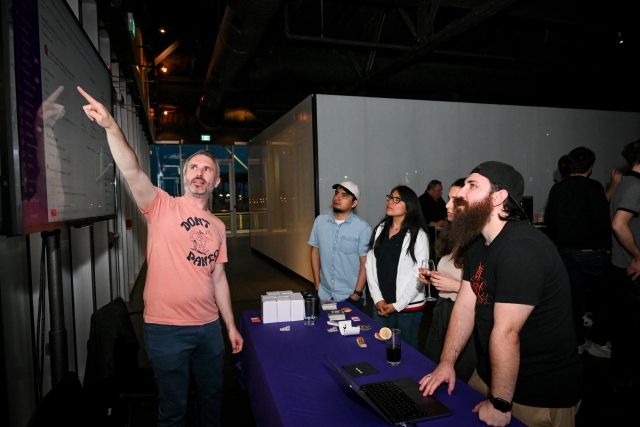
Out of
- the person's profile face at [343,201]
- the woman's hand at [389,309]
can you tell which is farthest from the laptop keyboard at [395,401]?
the person's profile face at [343,201]

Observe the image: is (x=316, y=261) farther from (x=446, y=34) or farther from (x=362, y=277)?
(x=446, y=34)

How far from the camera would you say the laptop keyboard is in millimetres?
1334

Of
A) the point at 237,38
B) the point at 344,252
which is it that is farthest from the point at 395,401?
the point at 237,38

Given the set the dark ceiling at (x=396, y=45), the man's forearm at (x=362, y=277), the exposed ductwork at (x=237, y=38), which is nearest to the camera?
the man's forearm at (x=362, y=277)

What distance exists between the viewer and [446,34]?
14.4 ft

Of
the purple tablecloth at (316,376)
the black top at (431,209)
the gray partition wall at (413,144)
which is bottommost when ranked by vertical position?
the purple tablecloth at (316,376)

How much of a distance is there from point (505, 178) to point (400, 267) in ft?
4.28

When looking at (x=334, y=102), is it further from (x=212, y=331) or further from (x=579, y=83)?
(x=579, y=83)

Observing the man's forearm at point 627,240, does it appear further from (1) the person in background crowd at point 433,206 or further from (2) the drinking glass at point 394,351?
(1) the person in background crowd at point 433,206

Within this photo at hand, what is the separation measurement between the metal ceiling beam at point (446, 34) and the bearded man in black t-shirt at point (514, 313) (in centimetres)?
277

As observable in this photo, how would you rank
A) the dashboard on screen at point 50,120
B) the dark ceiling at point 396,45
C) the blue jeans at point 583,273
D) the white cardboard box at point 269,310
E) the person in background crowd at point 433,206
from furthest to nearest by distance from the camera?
1. the person in background crowd at point 433,206
2. the dark ceiling at point 396,45
3. the blue jeans at point 583,273
4. the white cardboard box at point 269,310
5. the dashboard on screen at point 50,120

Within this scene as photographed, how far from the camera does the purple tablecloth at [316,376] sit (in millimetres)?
1375

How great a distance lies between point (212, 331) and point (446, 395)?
1248 millimetres

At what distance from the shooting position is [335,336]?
2178mm
